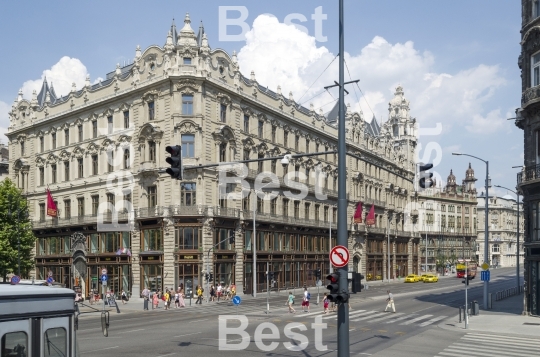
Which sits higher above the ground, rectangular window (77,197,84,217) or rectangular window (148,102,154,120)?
rectangular window (148,102,154,120)

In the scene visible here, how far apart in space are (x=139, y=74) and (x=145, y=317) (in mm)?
27850

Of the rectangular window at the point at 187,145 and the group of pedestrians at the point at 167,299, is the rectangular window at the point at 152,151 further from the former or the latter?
the group of pedestrians at the point at 167,299

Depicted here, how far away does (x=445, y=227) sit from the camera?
454 feet

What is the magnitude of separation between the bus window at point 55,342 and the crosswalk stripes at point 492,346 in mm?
17317

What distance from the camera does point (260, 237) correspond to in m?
65.9

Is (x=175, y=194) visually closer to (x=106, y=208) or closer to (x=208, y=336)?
(x=106, y=208)

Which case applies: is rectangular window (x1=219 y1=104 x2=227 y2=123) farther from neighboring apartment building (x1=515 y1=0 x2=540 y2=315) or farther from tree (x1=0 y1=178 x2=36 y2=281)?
neighboring apartment building (x1=515 y1=0 x2=540 y2=315)

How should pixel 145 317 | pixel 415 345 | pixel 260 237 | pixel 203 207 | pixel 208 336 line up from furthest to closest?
pixel 260 237 → pixel 203 207 → pixel 145 317 → pixel 208 336 → pixel 415 345

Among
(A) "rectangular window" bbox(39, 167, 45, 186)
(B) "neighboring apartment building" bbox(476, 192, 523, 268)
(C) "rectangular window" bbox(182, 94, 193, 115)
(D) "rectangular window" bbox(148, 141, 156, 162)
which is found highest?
(C) "rectangular window" bbox(182, 94, 193, 115)

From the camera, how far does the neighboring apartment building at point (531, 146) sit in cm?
3784

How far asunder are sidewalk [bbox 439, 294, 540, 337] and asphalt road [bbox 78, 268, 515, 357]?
131cm

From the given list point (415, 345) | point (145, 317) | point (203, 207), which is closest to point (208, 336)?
point (415, 345)

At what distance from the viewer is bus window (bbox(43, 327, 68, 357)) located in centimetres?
1112

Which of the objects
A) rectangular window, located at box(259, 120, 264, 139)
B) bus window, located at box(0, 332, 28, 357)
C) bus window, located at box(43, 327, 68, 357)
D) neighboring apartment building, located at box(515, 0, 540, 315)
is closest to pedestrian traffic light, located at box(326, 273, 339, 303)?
bus window, located at box(43, 327, 68, 357)
